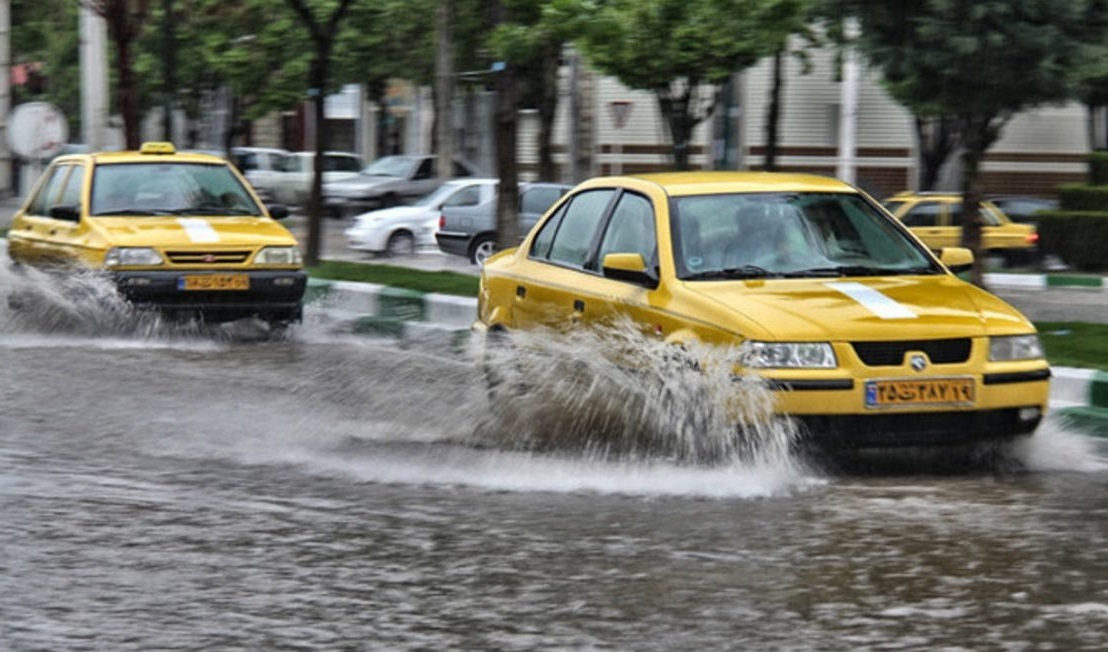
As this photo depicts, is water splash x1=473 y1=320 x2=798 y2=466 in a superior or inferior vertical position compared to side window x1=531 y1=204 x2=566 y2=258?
inferior

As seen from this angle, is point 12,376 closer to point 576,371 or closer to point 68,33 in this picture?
point 576,371

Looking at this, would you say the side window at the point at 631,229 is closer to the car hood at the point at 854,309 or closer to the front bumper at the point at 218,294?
the car hood at the point at 854,309

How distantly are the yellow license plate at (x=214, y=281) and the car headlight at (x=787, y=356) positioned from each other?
7.32 metres

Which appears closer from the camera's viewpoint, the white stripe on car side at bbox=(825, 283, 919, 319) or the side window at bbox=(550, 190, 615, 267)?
the white stripe on car side at bbox=(825, 283, 919, 319)

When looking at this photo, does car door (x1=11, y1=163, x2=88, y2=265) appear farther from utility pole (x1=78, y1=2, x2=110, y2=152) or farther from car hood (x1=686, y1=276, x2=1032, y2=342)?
utility pole (x1=78, y1=2, x2=110, y2=152)

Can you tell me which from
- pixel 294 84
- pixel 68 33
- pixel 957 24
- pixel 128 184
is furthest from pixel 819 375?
pixel 68 33

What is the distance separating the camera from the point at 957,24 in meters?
14.6

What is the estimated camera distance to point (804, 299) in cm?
848

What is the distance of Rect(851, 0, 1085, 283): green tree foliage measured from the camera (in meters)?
14.5

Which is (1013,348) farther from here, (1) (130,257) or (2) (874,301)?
(1) (130,257)

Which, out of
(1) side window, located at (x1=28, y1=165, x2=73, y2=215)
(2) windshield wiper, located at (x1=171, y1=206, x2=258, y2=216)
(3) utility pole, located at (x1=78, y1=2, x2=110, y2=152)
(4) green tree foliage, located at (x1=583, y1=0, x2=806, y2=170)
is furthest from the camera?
(3) utility pole, located at (x1=78, y1=2, x2=110, y2=152)

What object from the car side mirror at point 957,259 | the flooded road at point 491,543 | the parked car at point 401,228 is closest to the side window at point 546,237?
the flooded road at point 491,543

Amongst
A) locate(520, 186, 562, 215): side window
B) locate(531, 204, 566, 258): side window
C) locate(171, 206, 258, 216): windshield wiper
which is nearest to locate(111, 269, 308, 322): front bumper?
locate(171, 206, 258, 216): windshield wiper

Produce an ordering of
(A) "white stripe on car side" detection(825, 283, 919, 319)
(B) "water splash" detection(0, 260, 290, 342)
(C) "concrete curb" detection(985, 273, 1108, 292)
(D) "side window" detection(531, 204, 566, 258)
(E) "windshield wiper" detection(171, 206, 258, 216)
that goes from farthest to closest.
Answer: (C) "concrete curb" detection(985, 273, 1108, 292), (E) "windshield wiper" detection(171, 206, 258, 216), (B) "water splash" detection(0, 260, 290, 342), (D) "side window" detection(531, 204, 566, 258), (A) "white stripe on car side" detection(825, 283, 919, 319)
